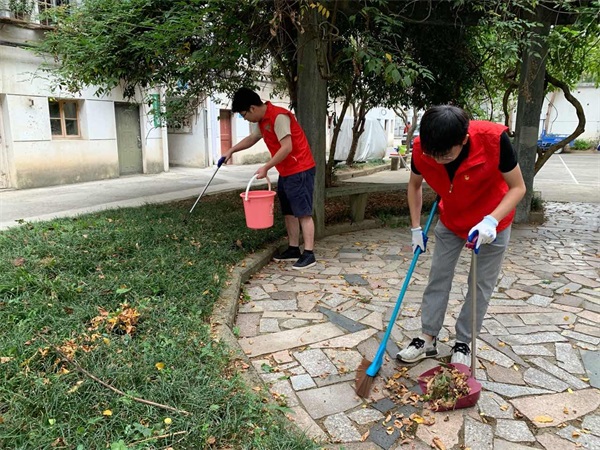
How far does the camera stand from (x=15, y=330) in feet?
8.70

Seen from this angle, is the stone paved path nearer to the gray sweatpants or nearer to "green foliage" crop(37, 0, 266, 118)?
the gray sweatpants

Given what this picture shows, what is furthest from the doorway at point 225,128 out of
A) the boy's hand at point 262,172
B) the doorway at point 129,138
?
the boy's hand at point 262,172

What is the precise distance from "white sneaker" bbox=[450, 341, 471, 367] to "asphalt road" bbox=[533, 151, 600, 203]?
773 cm

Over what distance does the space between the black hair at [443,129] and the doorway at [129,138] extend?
11.7 meters

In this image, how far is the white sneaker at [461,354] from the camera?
111 inches

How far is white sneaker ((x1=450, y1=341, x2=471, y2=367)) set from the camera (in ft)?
9.23

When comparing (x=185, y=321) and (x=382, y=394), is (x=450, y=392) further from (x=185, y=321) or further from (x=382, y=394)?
(x=185, y=321)

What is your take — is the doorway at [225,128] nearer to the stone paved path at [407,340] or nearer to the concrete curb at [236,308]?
the concrete curb at [236,308]

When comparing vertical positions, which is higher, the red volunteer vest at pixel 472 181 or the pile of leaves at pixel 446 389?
the red volunteer vest at pixel 472 181

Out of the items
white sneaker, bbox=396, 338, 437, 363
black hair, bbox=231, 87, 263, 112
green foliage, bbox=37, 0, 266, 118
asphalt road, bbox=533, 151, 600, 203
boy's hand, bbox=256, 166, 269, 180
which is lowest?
white sneaker, bbox=396, 338, 437, 363

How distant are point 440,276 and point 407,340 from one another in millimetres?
692

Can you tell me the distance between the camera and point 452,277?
2.83 metres

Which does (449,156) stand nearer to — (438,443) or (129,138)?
(438,443)

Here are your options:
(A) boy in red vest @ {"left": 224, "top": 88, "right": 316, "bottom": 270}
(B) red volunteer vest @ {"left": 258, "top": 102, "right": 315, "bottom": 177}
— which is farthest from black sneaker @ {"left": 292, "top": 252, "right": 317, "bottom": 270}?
(B) red volunteer vest @ {"left": 258, "top": 102, "right": 315, "bottom": 177}
